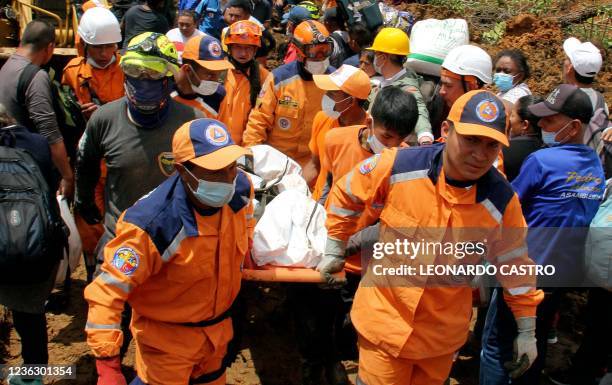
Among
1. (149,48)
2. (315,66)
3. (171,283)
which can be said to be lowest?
Result: (171,283)

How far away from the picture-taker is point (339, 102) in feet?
13.6

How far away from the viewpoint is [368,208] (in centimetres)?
305

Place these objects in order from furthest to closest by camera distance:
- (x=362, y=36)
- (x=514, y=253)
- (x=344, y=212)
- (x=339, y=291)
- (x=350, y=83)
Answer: (x=362, y=36)
(x=350, y=83)
(x=339, y=291)
(x=344, y=212)
(x=514, y=253)

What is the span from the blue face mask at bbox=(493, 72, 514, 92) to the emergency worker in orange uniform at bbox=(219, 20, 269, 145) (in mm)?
2038

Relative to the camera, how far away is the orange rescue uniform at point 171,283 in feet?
8.77

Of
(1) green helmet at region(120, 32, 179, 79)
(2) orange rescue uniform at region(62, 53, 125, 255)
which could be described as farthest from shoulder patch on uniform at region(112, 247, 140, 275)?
(2) orange rescue uniform at region(62, 53, 125, 255)

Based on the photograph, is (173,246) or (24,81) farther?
(24,81)

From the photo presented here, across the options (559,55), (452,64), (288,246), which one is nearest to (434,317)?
(288,246)

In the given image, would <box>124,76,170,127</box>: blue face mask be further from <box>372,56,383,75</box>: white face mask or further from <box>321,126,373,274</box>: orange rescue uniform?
<box>372,56,383,75</box>: white face mask

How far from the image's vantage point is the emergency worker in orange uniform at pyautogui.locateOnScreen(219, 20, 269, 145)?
17.2 ft

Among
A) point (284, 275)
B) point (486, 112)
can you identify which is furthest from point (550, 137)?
point (284, 275)

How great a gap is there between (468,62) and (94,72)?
2.85 m

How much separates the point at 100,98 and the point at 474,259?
328cm

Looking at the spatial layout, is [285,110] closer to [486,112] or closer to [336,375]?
[336,375]
